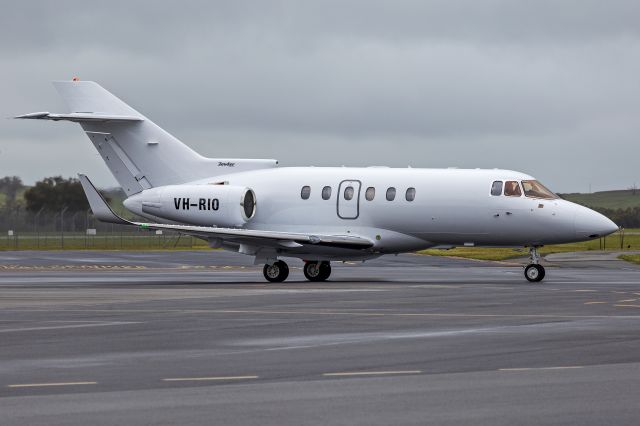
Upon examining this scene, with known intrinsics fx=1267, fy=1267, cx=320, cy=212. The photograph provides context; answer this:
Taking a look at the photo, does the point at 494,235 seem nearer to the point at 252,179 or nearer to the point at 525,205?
the point at 525,205

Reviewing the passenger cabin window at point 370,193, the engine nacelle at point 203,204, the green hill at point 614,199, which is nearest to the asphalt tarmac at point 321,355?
the passenger cabin window at point 370,193

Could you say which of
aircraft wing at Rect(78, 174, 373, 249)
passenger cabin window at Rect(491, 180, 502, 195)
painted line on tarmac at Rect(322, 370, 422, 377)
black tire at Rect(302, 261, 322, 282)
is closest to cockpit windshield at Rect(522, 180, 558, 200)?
passenger cabin window at Rect(491, 180, 502, 195)

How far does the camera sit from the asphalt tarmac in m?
11.5

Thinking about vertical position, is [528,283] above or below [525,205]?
below

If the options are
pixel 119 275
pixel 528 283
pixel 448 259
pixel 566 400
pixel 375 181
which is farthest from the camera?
pixel 448 259

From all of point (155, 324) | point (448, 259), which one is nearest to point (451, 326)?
point (155, 324)

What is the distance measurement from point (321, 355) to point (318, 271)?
73.2 feet

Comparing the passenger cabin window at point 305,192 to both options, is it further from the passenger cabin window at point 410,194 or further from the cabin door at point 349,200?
the passenger cabin window at point 410,194

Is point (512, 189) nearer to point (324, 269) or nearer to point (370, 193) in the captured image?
point (370, 193)

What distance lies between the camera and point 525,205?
3609cm

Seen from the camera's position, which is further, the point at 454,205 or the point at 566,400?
the point at 454,205

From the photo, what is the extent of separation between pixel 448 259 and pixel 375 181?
1908 centimetres

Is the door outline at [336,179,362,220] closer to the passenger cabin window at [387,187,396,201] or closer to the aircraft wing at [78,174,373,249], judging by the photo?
the aircraft wing at [78,174,373,249]

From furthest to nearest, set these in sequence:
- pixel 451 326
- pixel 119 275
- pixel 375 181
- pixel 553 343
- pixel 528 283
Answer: pixel 119 275 < pixel 375 181 < pixel 528 283 < pixel 451 326 < pixel 553 343
